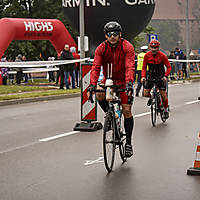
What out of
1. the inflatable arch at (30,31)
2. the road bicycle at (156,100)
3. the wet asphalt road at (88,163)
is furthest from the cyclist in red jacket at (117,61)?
the inflatable arch at (30,31)

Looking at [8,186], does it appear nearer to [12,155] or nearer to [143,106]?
[12,155]

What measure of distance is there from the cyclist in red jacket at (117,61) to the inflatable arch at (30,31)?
21.1 metres

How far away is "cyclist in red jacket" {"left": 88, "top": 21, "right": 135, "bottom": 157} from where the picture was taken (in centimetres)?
721

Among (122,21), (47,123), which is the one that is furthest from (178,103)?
(122,21)

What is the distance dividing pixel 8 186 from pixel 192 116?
756 cm

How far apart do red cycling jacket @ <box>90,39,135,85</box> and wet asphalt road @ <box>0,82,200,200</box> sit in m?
1.22

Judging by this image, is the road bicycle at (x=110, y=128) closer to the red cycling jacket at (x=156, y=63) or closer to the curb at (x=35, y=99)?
the red cycling jacket at (x=156, y=63)

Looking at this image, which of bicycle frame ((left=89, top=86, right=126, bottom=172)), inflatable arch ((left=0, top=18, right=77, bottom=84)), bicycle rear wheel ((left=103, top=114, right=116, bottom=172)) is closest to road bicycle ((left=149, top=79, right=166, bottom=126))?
bicycle frame ((left=89, top=86, right=126, bottom=172))

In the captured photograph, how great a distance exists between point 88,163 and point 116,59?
1453 mm

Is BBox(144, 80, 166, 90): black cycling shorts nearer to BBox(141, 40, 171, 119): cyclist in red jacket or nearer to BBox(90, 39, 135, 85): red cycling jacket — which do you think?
BBox(141, 40, 171, 119): cyclist in red jacket

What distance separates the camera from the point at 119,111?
7531mm

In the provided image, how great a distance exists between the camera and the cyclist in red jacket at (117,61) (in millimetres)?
7215

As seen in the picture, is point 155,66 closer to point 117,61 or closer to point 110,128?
point 117,61

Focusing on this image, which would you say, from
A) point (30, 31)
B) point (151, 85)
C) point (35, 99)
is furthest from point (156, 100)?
point (30, 31)
